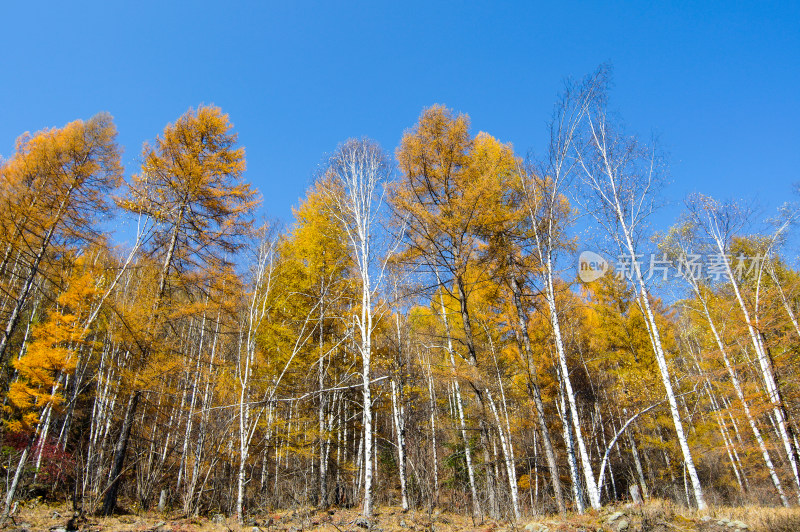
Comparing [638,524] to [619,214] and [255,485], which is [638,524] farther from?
[255,485]

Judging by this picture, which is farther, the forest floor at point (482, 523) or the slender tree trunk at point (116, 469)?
the slender tree trunk at point (116, 469)

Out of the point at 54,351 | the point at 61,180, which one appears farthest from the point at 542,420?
the point at 61,180

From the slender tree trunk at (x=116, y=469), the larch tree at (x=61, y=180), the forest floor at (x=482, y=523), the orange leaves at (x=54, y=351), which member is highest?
the larch tree at (x=61, y=180)

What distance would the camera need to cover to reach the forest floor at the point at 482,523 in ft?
17.2

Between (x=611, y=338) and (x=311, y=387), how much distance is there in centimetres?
1251

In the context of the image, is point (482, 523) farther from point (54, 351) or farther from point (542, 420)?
point (54, 351)

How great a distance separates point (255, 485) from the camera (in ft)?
46.8

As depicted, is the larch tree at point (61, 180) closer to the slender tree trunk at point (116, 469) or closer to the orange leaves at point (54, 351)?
the orange leaves at point (54, 351)

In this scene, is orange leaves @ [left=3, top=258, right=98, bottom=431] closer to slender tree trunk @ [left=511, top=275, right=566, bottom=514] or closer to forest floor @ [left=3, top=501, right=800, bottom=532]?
forest floor @ [left=3, top=501, right=800, bottom=532]

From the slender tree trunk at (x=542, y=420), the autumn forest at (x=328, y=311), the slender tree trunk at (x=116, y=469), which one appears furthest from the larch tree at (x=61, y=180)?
the slender tree trunk at (x=542, y=420)

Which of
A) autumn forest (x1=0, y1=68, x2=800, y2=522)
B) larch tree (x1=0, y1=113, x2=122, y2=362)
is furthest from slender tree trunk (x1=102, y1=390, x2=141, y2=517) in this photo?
larch tree (x1=0, y1=113, x2=122, y2=362)

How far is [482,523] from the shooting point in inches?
264

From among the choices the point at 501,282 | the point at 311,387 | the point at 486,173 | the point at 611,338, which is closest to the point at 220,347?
the point at 311,387

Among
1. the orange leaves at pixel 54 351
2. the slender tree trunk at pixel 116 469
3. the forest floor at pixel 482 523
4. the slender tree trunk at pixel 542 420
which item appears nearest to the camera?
the forest floor at pixel 482 523
